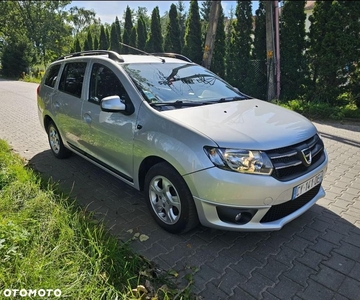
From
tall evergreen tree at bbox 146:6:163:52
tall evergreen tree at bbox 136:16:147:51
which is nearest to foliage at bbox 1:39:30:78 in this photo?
tall evergreen tree at bbox 136:16:147:51

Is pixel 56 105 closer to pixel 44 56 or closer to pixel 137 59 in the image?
pixel 137 59

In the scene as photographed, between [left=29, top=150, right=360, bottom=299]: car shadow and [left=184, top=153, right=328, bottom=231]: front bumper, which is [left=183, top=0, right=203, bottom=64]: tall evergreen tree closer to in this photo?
[left=29, top=150, right=360, bottom=299]: car shadow

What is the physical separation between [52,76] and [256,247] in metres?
4.13

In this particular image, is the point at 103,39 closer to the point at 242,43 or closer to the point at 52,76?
the point at 242,43

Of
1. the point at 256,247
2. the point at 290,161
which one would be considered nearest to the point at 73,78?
the point at 290,161

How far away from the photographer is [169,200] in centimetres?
273

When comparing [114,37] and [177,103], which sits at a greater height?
[114,37]

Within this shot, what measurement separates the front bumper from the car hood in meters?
0.27

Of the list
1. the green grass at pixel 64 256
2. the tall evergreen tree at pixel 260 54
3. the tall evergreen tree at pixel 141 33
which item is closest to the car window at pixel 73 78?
the green grass at pixel 64 256

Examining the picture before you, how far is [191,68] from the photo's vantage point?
3854 millimetres

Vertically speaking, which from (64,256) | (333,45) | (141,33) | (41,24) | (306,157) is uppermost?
(41,24)

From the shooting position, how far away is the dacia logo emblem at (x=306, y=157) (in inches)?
98.6

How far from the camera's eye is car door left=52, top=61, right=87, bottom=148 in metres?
3.86

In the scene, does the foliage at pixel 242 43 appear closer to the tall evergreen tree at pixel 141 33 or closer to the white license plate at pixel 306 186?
the white license plate at pixel 306 186
